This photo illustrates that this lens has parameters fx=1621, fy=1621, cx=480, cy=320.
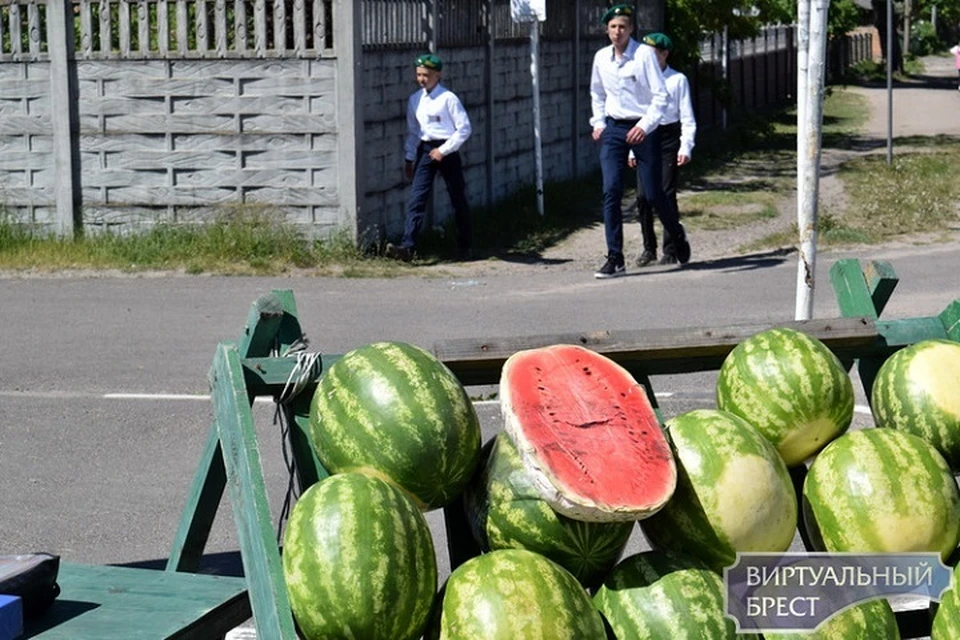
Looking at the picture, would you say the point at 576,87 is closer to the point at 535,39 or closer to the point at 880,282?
the point at 535,39

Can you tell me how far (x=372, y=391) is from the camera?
167 inches

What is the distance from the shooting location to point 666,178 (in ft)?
47.3

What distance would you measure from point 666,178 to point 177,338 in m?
5.05

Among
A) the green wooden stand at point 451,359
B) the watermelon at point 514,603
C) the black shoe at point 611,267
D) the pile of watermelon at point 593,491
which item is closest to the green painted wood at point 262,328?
the green wooden stand at point 451,359

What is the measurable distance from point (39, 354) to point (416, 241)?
15.2 ft

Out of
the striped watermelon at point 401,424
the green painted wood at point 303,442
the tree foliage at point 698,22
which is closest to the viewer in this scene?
the striped watermelon at point 401,424

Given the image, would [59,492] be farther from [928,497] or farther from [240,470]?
→ [928,497]

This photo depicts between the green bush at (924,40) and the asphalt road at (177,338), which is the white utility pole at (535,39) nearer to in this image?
the asphalt road at (177,338)

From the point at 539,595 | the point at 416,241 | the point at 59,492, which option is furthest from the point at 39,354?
the point at 539,595

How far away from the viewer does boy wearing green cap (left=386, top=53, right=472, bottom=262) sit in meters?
14.4

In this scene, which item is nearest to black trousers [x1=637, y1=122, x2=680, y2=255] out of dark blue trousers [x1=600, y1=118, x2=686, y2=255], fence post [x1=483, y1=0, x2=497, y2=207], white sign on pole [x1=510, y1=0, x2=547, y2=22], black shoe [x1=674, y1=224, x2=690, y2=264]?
black shoe [x1=674, y1=224, x2=690, y2=264]

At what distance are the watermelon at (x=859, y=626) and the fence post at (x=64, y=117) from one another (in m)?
11.9

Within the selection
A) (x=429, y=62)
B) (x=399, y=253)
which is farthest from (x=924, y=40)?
(x=399, y=253)

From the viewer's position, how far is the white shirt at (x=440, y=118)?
14.4 metres
